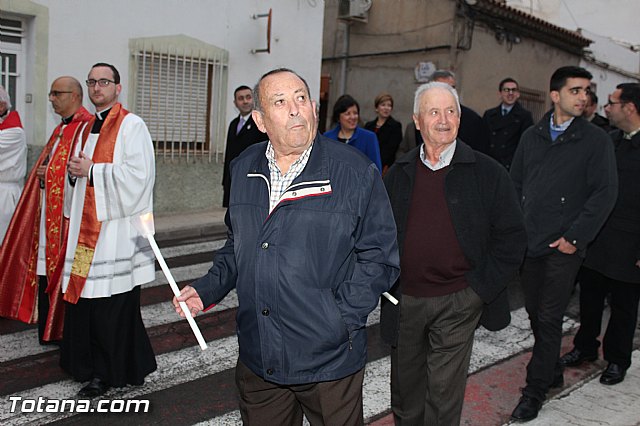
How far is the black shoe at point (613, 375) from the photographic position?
4750 mm

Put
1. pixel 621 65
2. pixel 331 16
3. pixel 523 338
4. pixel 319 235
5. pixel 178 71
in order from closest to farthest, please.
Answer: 1. pixel 319 235
2. pixel 523 338
3. pixel 178 71
4. pixel 331 16
5. pixel 621 65

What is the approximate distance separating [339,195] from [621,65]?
19.6 m

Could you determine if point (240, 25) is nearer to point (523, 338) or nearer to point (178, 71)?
point (178, 71)

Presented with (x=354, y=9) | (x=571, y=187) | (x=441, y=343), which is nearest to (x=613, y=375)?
(x=571, y=187)

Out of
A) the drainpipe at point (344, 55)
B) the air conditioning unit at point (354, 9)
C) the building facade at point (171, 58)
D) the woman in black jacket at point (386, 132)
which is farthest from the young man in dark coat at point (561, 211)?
the drainpipe at point (344, 55)

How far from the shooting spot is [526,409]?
4.11 meters

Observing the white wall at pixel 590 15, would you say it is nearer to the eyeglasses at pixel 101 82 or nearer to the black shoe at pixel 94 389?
the eyeglasses at pixel 101 82

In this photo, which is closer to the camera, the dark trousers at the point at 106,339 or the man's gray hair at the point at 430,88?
the man's gray hair at the point at 430,88

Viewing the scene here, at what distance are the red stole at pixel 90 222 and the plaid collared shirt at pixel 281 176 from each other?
195 centimetres

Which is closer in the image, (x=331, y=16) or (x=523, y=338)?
(x=523, y=338)

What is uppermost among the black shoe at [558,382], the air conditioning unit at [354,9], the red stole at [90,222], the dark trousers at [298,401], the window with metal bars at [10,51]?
the air conditioning unit at [354,9]

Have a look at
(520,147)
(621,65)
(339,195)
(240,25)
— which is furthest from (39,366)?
(621,65)

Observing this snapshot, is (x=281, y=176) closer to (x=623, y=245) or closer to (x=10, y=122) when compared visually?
(x=623, y=245)

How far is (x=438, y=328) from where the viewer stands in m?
3.37
